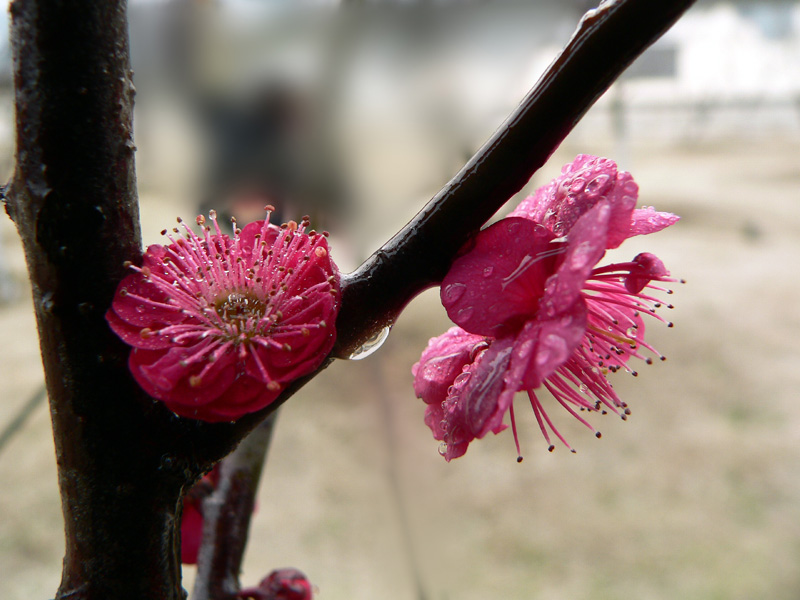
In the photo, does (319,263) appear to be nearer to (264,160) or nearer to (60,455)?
(60,455)

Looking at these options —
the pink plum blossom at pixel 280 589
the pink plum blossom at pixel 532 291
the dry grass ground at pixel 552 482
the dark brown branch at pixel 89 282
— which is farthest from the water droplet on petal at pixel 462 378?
the dry grass ground at pixel 552 482

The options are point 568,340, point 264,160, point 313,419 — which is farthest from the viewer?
point 313,419

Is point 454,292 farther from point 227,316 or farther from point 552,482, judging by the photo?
point 552,482

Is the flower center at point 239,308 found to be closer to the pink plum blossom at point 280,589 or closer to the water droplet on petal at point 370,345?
the water droplet on petal at point 370,345

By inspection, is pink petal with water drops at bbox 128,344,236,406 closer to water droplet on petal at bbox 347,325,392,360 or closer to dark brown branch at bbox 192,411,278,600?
water droplet on petal at bbox 347,325,392,360

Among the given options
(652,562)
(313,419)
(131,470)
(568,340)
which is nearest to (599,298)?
(568,340)

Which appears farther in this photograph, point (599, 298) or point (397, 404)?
point (397, 404)

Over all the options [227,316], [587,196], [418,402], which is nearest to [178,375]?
[227,316]
